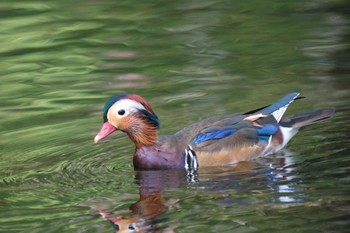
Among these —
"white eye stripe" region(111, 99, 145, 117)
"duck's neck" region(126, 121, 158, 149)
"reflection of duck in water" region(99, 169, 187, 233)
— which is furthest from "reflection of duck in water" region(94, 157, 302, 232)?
"white eye stripe" region(111, 99, 145, 117)

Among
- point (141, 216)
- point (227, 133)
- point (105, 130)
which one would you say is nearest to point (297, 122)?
point (227, 133)

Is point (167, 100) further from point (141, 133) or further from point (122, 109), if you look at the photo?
point (122, 109)

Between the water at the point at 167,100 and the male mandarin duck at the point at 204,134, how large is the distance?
17cm

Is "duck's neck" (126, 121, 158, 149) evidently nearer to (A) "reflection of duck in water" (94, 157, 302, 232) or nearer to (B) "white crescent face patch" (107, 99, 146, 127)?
(B) "white crescent face patch" (107, 99, 146, 127)

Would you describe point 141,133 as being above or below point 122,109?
below

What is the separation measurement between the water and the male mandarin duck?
0.56ft

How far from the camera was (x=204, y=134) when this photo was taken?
9.59 m

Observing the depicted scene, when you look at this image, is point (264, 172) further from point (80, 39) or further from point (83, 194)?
point (80, 39)

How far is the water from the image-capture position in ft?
26.8

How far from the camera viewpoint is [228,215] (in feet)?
26.1

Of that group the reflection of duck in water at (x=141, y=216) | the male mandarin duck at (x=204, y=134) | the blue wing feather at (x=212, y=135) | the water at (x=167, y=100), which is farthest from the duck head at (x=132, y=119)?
the reflection of duck in water at (x=141, y=216)

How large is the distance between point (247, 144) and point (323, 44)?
3500 millimetres

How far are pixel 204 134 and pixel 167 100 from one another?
1.73m

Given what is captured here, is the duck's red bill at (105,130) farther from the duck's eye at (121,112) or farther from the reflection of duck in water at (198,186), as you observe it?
the reflection of duck in water at (198,186)
